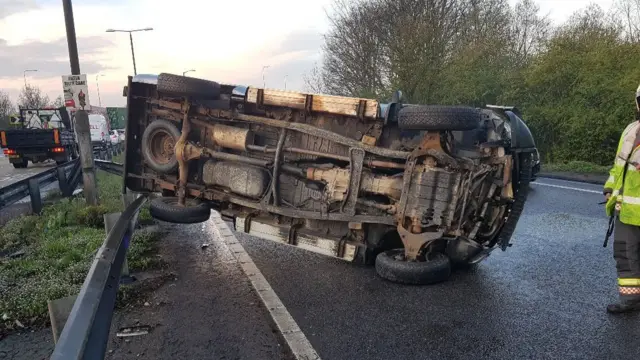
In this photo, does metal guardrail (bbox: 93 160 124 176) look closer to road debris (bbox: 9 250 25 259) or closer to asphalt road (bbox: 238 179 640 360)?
road debris (bbox: 9 250 25 259)

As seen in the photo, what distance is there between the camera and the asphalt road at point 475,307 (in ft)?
9.96

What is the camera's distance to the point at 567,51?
12.7 m

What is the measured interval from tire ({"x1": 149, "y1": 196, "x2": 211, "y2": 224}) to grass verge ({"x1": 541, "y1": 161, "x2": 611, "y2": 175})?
912 cm

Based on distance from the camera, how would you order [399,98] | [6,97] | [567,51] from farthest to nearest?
1. [6,97]
2. [567,51]
3. [399,98]

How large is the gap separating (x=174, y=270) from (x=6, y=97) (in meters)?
65.8

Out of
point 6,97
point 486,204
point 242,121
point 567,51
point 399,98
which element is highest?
point 567,51

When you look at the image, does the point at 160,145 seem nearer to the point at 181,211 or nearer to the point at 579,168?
the point at 181,211

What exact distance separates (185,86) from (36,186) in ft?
15.3

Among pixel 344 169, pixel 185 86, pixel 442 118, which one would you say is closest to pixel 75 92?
pixel 185 86


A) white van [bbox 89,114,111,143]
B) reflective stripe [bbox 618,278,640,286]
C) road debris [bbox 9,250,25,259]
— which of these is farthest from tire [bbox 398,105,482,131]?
white van [bbox 89,114,111,143]

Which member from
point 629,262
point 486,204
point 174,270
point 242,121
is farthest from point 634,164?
point 174,270

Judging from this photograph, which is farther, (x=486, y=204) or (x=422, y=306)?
(x=486, y=204)

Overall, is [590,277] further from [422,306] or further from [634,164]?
[422,306]

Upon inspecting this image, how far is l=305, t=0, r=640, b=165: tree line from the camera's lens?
11562mm
